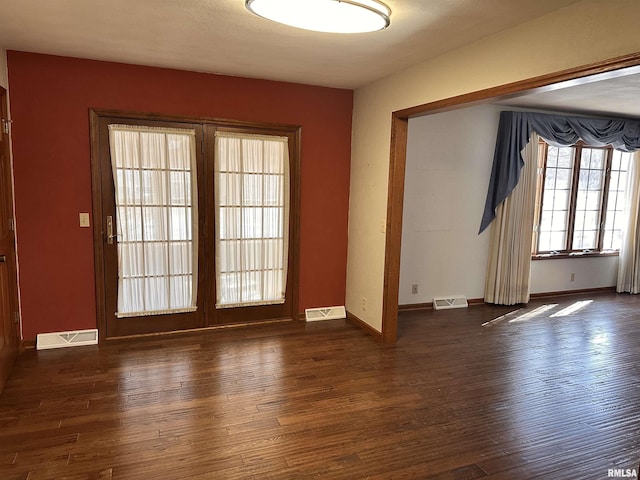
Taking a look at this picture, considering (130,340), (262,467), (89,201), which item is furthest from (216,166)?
(262,467)

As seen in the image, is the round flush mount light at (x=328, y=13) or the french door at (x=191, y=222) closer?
the round flush mount light at (x=328, y=13)

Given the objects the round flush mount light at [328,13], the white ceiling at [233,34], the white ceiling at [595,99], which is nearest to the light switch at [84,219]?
the white ceiling at [233,34]

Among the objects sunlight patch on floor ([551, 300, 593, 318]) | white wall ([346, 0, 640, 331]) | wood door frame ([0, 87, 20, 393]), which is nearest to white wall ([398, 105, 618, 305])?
white wall ([346, 0, 640, 331])

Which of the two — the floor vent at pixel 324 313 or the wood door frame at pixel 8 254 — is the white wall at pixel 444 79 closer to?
the floor vent at pixel 324 313

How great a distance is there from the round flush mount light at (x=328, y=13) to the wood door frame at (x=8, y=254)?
2432mm

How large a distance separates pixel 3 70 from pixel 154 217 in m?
1.58

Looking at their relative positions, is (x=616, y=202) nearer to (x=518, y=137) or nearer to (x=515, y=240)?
(x=515, y=240)

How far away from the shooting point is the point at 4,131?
335 centimetres

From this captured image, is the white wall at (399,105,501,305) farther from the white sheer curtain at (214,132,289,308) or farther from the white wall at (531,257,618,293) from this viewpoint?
the white sheer curtain at (214,132,289,308)

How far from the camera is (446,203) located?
17.3 feet

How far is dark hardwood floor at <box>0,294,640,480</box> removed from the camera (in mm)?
2330

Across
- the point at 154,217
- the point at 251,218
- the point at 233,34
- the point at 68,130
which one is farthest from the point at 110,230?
the point at 233,34

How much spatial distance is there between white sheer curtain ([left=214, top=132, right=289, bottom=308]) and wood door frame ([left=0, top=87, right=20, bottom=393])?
166 centimetres

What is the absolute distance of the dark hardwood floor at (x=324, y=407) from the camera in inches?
91.7
